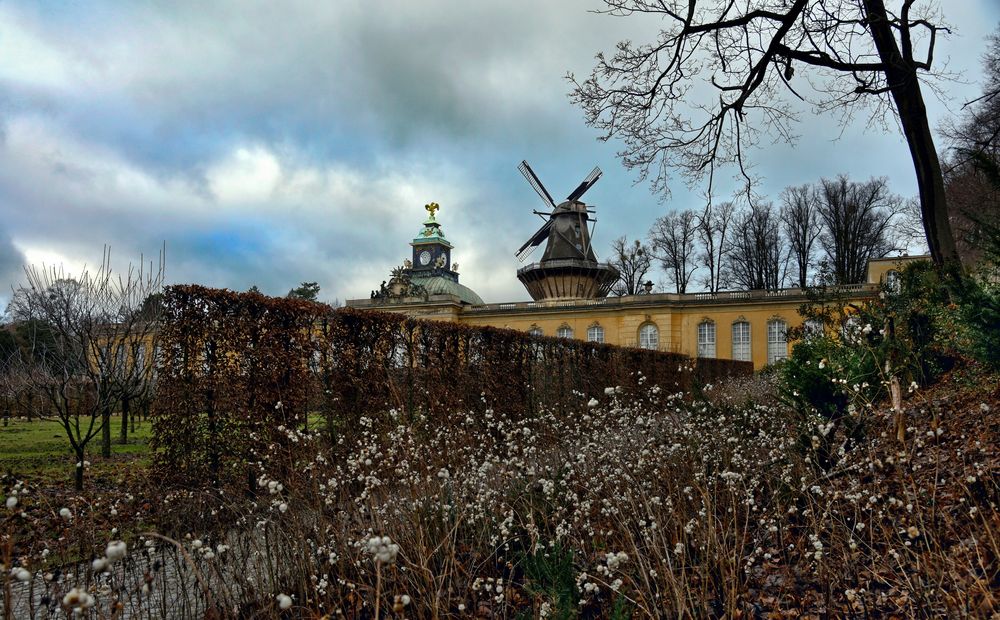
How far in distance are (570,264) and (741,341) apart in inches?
509

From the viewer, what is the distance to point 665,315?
39.6 m

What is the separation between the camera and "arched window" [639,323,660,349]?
130 ft

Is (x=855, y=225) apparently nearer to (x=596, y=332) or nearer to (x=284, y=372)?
(x=596, y=332)

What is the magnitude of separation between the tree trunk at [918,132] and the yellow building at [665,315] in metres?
27.3

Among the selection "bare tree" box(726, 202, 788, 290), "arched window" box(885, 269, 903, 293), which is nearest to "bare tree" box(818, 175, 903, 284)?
"bare tree" box(726, 202, 788, 290)

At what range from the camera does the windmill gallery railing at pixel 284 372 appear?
7.18 meters

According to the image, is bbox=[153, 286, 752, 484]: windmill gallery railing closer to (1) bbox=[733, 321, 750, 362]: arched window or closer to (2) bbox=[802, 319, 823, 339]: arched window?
(2) bbox=[802, 319, 823, 339]: arched window

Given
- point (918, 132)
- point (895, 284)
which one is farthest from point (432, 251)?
point (918, 132)

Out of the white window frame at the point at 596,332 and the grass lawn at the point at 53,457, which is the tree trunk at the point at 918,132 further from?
the white window frame at the point at 596,332

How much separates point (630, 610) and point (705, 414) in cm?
449

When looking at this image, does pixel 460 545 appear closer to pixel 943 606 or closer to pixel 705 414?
pixel 943 606

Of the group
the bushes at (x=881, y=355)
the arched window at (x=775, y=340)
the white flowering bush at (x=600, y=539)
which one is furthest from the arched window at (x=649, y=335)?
the white flowering bush at (x=600, y=539)

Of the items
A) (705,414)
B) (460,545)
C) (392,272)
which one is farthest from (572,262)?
(460,545)

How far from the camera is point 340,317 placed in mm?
8789
